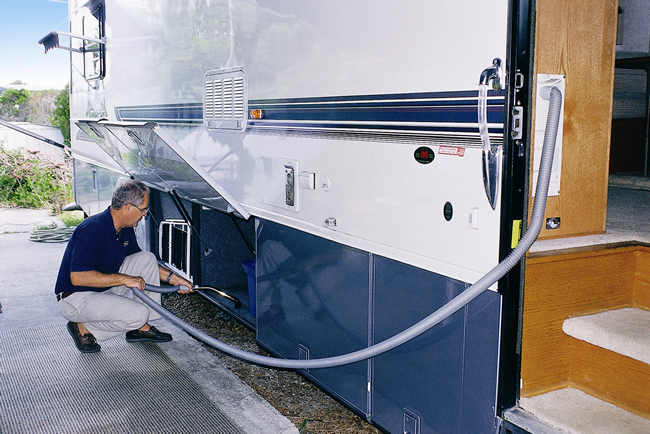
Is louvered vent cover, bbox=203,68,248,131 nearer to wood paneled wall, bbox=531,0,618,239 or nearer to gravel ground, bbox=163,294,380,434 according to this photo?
gravel ground, bbox=163,294,380,434

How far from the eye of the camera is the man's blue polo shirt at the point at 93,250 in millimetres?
3998

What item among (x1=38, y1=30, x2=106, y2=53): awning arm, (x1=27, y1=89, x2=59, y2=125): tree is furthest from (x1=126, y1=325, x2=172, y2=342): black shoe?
(x1=27, y1=89, x2=59, y2=125): tree

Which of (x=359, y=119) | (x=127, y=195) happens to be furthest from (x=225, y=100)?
(x=359, y=119)

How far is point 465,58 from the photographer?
7.73 ft

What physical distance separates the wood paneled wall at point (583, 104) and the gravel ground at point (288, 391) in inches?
58.7

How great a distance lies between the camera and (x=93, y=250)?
4023 mm

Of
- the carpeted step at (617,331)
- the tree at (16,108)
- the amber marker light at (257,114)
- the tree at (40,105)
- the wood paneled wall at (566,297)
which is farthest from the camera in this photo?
the tree at (16,108)

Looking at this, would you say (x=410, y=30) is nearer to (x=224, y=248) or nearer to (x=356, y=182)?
(x=356, y=182)

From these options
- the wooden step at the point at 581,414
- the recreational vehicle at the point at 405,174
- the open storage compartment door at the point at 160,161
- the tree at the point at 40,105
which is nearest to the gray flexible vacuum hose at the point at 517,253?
the recreational vehicle at the point at 405,174

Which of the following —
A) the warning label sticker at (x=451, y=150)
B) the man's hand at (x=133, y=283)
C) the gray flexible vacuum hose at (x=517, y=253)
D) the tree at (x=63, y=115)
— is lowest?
the man's hand at (x=133, y=283)

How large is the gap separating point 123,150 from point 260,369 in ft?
6.95

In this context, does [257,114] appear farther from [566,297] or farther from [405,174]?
[566,297]

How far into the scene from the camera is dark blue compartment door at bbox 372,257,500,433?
2.41 m

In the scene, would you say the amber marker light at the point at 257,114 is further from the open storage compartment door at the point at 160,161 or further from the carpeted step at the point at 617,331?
the carpeted step at the point at 617,331
